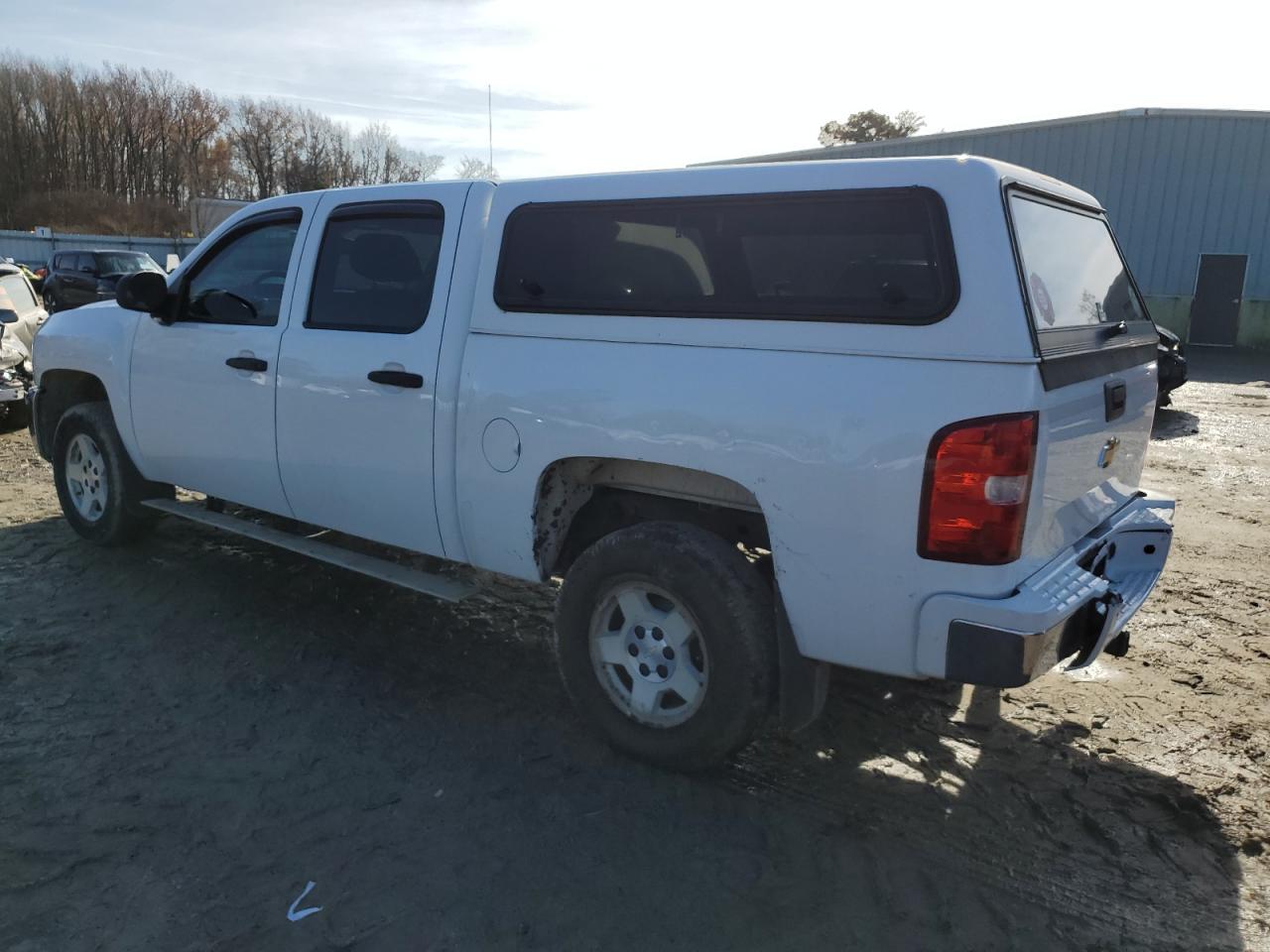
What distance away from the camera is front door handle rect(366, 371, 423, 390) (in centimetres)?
386

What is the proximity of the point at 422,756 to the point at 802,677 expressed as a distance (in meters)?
1.51

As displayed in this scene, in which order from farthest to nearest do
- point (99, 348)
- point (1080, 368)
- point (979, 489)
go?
point (99, 348), point (1080, 368), point (979, 489)

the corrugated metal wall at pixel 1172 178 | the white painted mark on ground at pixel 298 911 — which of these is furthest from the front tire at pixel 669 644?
the corrugated metal wall at pixel 1172 178

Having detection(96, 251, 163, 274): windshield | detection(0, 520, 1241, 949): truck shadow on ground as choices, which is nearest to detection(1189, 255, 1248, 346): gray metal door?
detection(0, 520, 1241, 949): truck shadow on ground

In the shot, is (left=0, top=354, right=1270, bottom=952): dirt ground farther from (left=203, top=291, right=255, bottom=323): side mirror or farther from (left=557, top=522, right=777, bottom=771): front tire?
(left=203, top=291, right=255, bottom=323): side mirror

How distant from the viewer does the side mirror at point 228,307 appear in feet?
15.6

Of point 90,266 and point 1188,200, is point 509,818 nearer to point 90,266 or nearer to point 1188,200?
point 90,266

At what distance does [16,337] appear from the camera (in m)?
10.1

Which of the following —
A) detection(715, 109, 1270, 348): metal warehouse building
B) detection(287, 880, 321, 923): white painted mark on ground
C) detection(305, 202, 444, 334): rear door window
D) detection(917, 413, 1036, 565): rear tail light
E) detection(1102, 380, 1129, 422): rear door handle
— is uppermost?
detection(715, 109, 1270, 348): metal warehouse building

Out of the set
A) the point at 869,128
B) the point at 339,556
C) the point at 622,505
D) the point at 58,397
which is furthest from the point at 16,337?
the point at 869,128

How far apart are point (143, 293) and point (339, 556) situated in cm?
186

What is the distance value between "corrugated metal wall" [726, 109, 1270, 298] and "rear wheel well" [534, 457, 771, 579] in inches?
852

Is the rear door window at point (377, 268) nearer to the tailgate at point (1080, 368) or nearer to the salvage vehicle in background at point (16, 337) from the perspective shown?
the tailgate at point (1080, 368)

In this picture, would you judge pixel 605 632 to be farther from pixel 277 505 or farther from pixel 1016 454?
pixel 277 505
